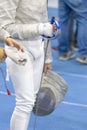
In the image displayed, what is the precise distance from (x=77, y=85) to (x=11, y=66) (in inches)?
64.6

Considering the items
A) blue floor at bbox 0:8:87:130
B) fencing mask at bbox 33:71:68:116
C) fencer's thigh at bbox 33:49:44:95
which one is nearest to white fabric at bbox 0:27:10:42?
fencer's thigh at bbox 33:49:44:95

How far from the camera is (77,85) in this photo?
3.58 meters

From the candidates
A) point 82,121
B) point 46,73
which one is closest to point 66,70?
point 82,121

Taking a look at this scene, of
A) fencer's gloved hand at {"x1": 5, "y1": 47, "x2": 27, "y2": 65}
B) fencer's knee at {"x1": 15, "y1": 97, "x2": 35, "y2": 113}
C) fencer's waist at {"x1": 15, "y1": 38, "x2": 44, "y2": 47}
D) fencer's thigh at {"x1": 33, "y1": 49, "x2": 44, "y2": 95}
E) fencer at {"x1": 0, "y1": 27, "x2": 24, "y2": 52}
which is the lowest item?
fencer's knee at {"x1": 15, "y1": 97, "x2": 35, "y2": 113}

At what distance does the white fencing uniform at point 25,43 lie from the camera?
6.41ft

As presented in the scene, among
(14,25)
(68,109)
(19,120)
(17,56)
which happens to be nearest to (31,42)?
(14,25)

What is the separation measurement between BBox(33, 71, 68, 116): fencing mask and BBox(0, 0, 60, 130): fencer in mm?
258

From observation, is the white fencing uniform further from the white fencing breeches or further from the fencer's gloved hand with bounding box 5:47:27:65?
the fencer's gloved hand with bounding box 5:47:27:65

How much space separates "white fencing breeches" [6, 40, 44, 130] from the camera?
2031 mm

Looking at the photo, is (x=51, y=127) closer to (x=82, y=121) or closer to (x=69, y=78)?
(x=82, y=121)

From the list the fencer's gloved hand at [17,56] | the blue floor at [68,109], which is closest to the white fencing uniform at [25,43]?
the fencer's gloved hand at [17,56]

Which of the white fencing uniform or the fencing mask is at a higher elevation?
the white fencing uniform

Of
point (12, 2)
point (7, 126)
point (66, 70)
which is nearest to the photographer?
point (12, 2)

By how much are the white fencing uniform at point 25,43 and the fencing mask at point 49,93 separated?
0.86ft
